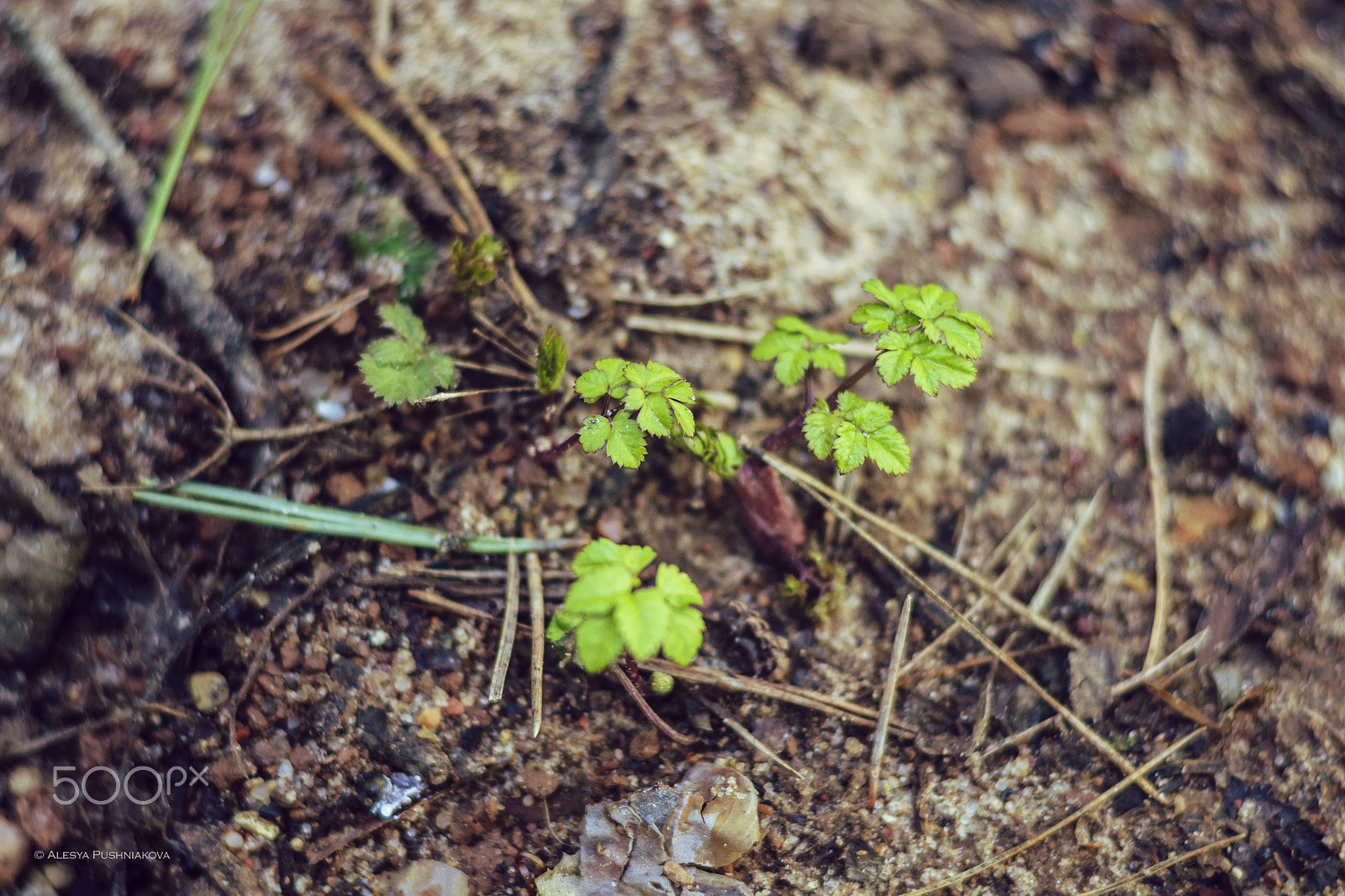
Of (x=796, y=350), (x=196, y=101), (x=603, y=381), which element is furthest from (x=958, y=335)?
(x=196, y=101)

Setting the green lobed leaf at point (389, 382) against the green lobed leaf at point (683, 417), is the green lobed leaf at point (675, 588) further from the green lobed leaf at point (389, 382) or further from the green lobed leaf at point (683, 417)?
the green lobed leaf at point (389, 382)

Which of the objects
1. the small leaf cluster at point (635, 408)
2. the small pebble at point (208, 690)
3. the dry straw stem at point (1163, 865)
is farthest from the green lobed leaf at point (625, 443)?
the dry straw stem at point (1163, 865)

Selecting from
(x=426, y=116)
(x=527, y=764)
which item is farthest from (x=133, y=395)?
(x=527, y=764)

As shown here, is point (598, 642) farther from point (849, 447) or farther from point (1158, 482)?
point (1158, 482)

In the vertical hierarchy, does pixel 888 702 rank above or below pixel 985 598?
below

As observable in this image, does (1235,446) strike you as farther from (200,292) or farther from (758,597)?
(200,292)

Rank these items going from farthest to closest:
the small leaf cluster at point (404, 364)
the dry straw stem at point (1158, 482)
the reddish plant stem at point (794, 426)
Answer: the dry straw stem at point (1158, 482) → the reddish plant stem at point (794, 426) → the small leaf cluster at point (404, 364)

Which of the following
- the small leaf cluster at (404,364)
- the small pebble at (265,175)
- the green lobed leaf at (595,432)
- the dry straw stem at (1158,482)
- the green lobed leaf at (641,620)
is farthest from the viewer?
the small pebble at (265,175)
